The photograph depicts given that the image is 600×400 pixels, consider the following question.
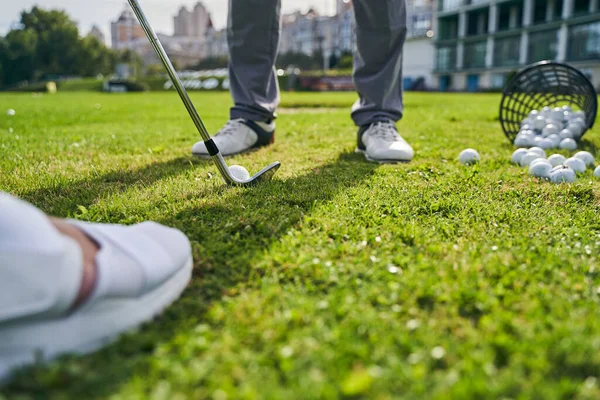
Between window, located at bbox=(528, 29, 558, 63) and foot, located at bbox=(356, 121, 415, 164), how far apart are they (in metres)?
32.0

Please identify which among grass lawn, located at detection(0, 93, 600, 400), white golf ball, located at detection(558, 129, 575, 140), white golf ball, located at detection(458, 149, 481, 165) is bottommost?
grass lawn, located at detection(0, 93, 600, 400)

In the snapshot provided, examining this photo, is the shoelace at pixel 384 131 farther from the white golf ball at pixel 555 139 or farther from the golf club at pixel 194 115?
the white golf ball at pixel 555 139

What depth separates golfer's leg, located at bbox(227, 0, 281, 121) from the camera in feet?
10.4

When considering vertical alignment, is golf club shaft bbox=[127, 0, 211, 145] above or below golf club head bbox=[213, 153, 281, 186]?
above

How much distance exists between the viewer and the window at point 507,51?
33625 mm

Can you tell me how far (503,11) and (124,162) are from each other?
127 feet

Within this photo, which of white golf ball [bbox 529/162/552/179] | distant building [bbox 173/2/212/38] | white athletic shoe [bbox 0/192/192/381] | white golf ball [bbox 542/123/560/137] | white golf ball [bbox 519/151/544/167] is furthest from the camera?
distant building [bbox 173/2/212/38]

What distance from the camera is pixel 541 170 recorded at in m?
2.62

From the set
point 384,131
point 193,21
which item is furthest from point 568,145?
point 193,21

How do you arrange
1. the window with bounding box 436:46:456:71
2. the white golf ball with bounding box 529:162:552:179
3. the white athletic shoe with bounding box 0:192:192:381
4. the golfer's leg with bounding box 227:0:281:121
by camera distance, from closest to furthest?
the white athletic shoe with bounding box 0:192:192:381
the white golf ball with bounding box 529:162:552:179
the golfer's leg with bounding box 227:0:281:121
the window with bounding box 436:46:456:71

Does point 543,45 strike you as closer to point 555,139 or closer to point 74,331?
point 555,139

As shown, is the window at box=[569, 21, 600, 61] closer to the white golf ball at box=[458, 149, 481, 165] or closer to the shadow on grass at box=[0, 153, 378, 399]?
the white golf ball at box=[458, 149, 481, 165]

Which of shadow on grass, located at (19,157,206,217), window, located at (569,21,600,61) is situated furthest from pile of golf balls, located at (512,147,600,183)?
window, located at (569,21,600,61)

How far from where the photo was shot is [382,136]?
314 cm
